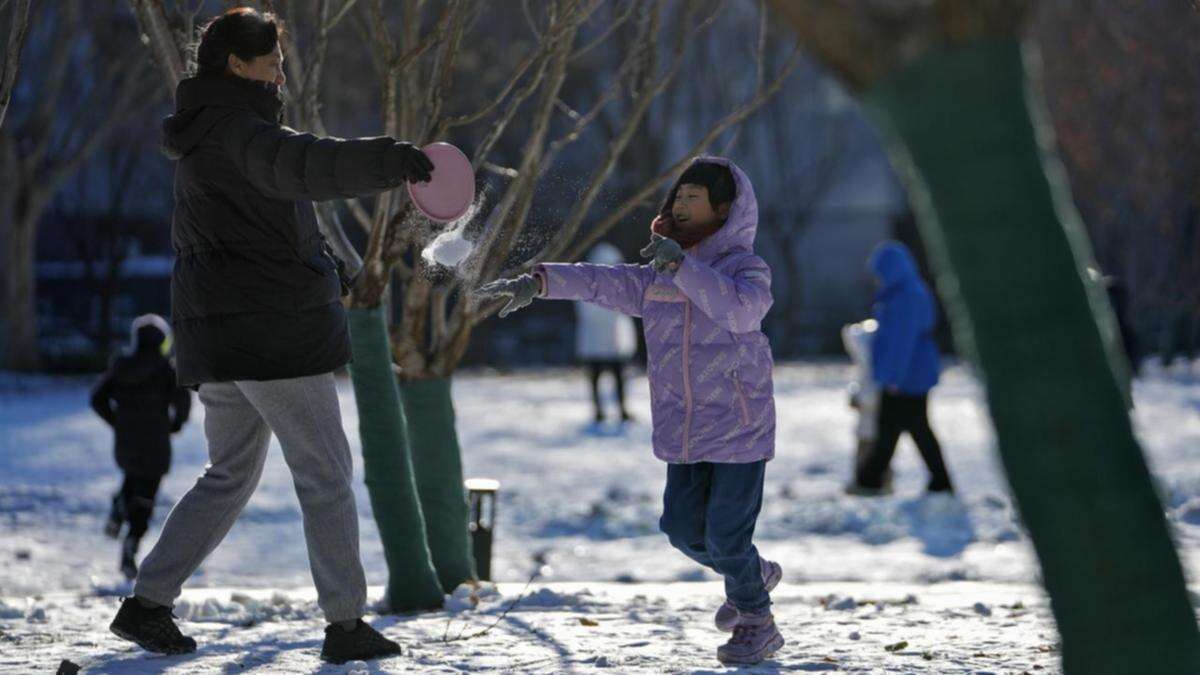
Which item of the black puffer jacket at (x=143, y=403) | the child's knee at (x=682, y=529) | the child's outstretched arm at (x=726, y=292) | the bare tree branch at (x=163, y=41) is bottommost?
the child's knee at (x=682, y=529)

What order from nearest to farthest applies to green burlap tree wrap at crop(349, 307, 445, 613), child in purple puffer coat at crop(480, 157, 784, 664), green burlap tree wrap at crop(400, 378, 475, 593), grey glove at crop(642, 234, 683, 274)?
grey glove at crop(642, 234, 683, 274), child in purple puffer coat at crop(480, 157, 784, 664), green burlap tree wrap at crop(349, 307, 445, 613), green burlap tree wrap at crop(400, 378, 475, 593)

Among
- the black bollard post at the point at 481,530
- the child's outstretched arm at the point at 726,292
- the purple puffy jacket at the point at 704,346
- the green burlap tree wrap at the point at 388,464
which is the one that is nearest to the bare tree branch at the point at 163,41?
the green burlap tree wrap at the point at 388,464

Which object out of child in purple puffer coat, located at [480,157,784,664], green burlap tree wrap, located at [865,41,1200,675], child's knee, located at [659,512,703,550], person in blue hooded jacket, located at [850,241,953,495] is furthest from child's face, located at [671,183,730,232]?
person in blue hooded jacket, located at [850,241,953,495]

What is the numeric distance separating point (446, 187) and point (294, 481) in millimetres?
908

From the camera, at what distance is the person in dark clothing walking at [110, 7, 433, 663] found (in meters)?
4.47

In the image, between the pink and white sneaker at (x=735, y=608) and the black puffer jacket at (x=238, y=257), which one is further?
the pink and white sneaker at (x=735, y=608)

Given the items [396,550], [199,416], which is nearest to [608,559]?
[396,550]

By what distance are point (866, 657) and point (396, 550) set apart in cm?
172

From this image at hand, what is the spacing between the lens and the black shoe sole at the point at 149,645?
188 inches

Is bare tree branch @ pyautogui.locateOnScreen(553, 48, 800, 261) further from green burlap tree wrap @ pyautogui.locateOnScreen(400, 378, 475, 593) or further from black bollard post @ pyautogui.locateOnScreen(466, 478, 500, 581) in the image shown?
black bollard post @ pyautogui.locateOnScreen(466, 478, 500, 581)

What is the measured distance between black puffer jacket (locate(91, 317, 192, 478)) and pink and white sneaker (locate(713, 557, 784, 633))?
3.91 metres

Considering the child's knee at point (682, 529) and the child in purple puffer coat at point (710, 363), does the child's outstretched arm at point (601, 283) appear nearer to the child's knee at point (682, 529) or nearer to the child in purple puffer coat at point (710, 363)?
the child in purple puffer coat at point (710, 363)

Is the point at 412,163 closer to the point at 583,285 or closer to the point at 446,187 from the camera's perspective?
the point at 446,187

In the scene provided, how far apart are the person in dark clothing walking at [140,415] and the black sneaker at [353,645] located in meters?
3.91
